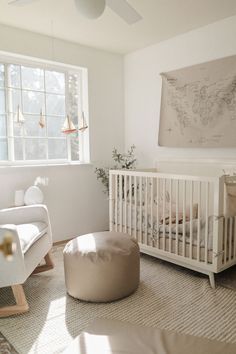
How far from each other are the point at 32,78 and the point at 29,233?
1834 mm

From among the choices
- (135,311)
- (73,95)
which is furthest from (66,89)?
(135,311)

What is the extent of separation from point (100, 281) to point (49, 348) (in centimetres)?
53

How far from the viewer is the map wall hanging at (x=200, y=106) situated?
286 centimetres

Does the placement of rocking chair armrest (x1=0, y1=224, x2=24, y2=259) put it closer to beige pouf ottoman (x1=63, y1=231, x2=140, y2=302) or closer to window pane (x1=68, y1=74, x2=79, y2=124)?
beige pouf ottoman (x1=63, y1=231, x2=140, y2=302)

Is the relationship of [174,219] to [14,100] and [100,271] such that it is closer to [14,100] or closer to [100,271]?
[100,271]

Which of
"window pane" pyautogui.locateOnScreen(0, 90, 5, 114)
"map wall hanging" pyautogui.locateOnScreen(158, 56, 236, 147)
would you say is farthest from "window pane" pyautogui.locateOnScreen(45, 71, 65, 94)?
"map wall hanging" pyautogui.locateOnScreen(158, 56, 236, 147)

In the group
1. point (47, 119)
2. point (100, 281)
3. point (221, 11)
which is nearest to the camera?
point (100, 281)

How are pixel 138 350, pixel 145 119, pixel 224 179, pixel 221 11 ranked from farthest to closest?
pixel 145 119 → pixel 221 11 → pixel 224 179 → pixel 138 350

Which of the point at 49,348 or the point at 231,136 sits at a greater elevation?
the point at 231,136

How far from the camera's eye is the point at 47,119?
3387 mm

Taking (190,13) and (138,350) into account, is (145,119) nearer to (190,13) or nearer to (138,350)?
(190,13)

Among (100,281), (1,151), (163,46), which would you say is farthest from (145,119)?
(100,281)

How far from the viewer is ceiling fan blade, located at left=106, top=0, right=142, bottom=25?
1.79m

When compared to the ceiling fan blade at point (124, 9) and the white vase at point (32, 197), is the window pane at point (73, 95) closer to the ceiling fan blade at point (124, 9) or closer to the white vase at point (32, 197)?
the white vase at point (32, 197)
